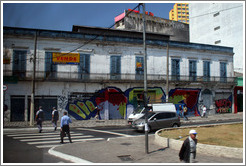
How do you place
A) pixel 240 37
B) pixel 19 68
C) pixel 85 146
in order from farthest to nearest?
1. pixel 240 37
2. pixel 19 68
3. pixel 85 146

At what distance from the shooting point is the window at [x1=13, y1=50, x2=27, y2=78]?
77.3ft

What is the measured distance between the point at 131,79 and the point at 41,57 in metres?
10.5

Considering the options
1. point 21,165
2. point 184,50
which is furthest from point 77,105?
point 21,165

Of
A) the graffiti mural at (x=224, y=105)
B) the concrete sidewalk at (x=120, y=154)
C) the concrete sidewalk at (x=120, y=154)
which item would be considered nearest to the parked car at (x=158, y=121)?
the concrete sidewalk at (x=120, y=154)

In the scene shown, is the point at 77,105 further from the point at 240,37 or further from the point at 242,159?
the point at 240,37

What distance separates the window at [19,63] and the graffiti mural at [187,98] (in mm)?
17780

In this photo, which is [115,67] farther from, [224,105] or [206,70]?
[224,105]

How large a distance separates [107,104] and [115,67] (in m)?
4.52

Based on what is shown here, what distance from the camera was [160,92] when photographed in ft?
96.1

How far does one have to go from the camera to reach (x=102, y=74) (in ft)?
86.3

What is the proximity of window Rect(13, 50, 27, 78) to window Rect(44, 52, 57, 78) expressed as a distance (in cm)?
221

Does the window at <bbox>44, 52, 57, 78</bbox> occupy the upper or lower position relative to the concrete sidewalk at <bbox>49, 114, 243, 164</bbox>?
upper

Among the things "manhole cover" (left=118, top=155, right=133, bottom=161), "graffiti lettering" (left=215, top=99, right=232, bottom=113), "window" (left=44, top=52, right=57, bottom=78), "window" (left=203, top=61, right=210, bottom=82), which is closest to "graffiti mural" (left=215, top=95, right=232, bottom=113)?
"graffiti lettering" (left=215, top=99, right=232, bottom=113)

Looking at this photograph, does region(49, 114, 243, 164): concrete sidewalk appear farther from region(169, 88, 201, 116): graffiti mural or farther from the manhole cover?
region(169, 88, 201, 116): graffiti mural
